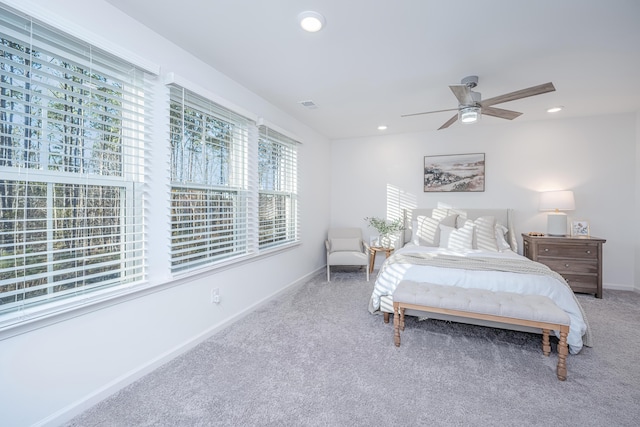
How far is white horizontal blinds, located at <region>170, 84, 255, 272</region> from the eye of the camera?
2406 millimetres

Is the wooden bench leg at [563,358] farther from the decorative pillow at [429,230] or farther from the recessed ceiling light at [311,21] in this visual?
the recessed ceiling light at [311,21]

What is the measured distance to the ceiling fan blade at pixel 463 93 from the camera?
2.51 metres

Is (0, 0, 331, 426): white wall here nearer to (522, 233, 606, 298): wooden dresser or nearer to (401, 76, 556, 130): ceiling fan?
(401, 76, 556, 130): ceiling fan

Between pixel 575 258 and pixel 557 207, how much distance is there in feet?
2.38

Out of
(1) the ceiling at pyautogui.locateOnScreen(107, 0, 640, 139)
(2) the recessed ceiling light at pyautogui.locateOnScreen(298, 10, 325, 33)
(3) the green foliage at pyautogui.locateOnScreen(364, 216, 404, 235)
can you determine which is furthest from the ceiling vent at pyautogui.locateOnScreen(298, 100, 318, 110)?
(3) the green foliage at pyautogui.locateOnScreen(364, 216, 404, 235)

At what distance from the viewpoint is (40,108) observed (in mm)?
1580

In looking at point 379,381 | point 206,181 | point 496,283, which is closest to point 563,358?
point 496,283

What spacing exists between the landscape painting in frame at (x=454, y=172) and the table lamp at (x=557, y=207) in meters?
0.89

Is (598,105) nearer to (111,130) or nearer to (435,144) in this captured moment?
(435,144)

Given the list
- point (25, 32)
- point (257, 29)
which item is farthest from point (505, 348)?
point (25, 32)

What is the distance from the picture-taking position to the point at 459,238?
3.80m

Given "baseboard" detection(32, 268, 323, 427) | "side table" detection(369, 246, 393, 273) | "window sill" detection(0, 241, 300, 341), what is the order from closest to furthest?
"window sill" detection(0, 241, 300, 341) → "baseboard" detection(32, 268, 323, 427) → "side table" detection(369, 246, 393, 273)

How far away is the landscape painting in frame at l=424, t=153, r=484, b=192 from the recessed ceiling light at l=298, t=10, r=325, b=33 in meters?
3.51

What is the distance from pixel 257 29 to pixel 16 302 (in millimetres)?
2245
